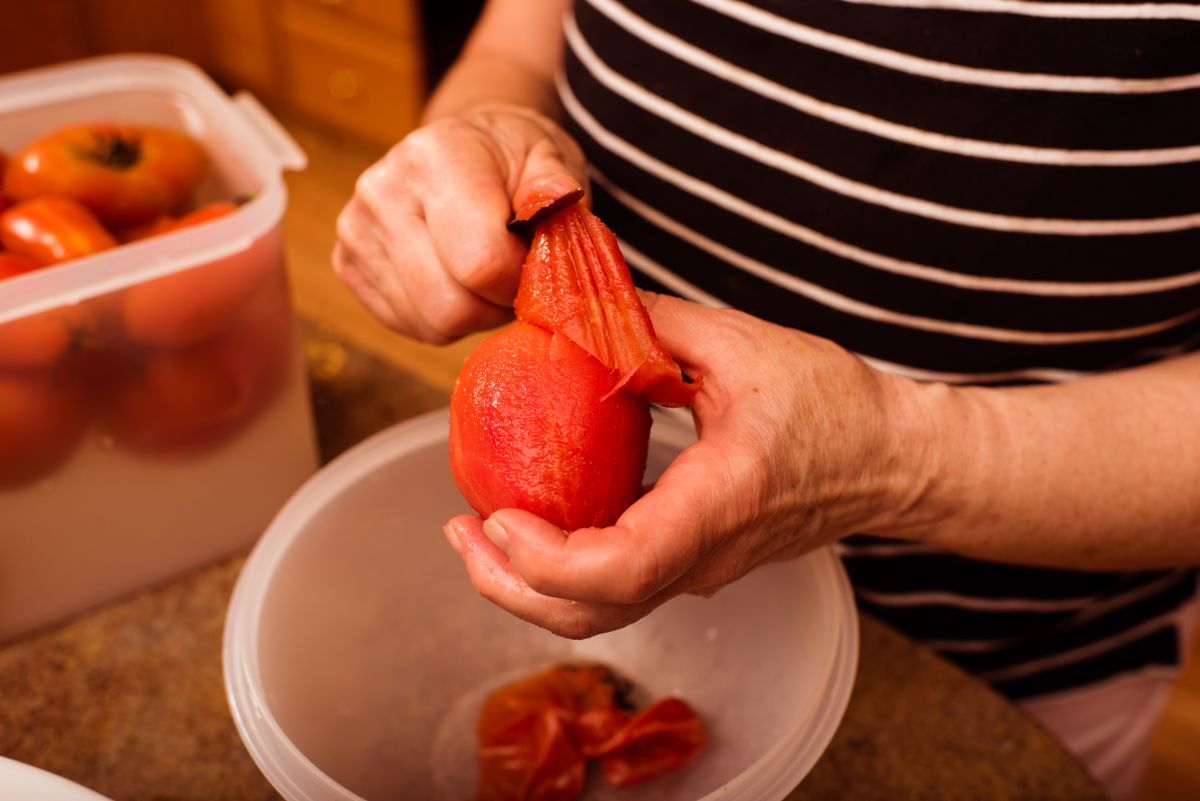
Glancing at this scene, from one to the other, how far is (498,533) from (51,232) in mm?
471

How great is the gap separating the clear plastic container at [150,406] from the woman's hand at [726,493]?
1.01ft

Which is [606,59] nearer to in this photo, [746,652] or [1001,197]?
[1001,197]

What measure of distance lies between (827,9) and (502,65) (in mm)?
325

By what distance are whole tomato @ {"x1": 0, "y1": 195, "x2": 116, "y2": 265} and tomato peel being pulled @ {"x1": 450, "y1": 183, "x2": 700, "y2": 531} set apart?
1.22 feet

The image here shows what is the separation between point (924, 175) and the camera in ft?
2.21

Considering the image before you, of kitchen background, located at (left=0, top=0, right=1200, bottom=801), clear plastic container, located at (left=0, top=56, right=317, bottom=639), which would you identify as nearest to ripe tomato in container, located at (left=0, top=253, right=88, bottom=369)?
clear plastic container, located at (left=0, top=56, right=317, bottom=639)

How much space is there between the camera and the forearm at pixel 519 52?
86cm

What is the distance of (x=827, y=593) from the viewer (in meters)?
0.62

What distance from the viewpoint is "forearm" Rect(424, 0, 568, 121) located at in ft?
2.82

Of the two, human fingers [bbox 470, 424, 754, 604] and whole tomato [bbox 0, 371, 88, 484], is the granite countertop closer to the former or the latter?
whole tomato [bbox 0, 371, 88, 484]

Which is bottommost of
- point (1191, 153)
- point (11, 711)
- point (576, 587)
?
point (11, 711)

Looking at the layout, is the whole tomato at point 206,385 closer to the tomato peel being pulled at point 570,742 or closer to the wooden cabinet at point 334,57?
the tomato peel being pulled at point 570,742

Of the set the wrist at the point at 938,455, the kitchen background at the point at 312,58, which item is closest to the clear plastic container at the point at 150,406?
the wrist at the point at 938,455

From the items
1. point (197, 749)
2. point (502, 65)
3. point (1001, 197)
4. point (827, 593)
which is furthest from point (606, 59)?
point (197, 749)
